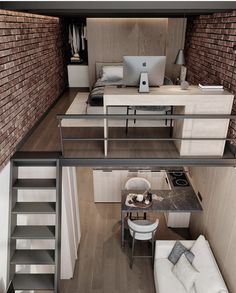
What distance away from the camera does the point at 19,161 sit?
11.6 feet

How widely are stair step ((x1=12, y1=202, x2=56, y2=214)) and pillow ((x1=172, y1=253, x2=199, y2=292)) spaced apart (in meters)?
2.00

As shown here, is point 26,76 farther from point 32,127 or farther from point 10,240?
point 10,240

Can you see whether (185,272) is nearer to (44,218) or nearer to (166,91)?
(44,218)

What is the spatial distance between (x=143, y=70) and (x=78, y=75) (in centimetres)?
476

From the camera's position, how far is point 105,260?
15.6 feet

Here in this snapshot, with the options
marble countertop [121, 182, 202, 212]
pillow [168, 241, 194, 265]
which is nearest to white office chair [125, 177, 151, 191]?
marble countertop [121, 182, 202, 212]

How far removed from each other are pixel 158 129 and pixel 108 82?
2912mm

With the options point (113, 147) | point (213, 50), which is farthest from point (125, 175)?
point (213, 50)

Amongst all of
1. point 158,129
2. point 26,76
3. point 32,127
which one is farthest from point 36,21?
point 158,129

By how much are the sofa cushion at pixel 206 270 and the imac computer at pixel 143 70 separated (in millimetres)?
2443

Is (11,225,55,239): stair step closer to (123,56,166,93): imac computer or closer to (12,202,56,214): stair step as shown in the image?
(12,202,56,214): stair step

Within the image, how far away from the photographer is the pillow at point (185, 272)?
12.0 feet

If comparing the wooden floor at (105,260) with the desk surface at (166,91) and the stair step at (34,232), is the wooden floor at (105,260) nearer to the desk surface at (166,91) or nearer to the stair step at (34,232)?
the stair step at (34,232)

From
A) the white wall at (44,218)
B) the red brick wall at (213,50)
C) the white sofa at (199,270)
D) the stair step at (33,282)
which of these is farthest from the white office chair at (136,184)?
the stair step at (33,282)
